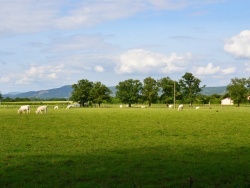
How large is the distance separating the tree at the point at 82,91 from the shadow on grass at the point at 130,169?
134m

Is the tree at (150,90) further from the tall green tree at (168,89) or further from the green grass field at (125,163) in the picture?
the green grass field at (125,163)

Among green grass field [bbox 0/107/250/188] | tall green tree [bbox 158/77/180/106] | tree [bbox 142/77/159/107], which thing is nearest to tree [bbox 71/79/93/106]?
tree [bbox 142/77/159/107]

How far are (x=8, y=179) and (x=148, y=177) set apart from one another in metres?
4.30

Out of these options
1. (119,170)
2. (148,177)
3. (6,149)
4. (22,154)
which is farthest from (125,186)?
(6,149)

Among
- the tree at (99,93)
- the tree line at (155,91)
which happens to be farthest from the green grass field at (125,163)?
the tree at (99,93)

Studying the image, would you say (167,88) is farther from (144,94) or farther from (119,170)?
(119,170)

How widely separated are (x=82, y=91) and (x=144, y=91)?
2544 centimetres

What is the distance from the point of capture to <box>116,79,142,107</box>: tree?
145 metres

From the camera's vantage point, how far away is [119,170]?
12.6 m

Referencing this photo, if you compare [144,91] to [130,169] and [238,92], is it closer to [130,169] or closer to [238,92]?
[238,92]

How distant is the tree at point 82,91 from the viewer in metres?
150

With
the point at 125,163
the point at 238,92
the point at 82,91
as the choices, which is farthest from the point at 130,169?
the point at 82,91

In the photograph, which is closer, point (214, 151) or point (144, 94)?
point (214, 151)

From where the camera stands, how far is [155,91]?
468 ft
